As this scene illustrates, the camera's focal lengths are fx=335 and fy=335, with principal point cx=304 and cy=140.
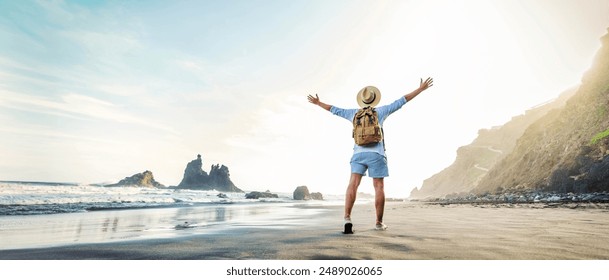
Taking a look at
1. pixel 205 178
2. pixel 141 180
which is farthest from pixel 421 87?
pixel 205 178

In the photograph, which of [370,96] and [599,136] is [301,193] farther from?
[370,96]

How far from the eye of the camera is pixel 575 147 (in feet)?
65.4

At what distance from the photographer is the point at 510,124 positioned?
78.2 meters

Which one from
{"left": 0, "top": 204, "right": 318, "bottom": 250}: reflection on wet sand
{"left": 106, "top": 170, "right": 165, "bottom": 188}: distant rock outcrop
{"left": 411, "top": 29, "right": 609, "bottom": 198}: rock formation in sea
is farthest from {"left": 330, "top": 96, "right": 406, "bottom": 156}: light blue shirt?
{"left": 106, "top": 170, "right": 165, "bottom": 188}: distant rock outcrop

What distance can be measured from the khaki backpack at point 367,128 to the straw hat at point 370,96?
149mm

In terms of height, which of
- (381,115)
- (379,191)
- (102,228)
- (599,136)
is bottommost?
(102,228)

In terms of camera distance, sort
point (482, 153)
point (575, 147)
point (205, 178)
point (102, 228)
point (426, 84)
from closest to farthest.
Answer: point (426, 84), point (102, 228), point (575, 147), point (482, 153), point (205, 178)

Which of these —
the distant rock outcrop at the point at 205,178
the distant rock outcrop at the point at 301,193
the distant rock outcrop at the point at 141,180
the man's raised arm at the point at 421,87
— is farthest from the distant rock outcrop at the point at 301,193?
the man's raised arm at the point at 421,87

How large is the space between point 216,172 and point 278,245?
88.0m

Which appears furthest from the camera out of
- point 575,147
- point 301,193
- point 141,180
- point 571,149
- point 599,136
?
point 141,180

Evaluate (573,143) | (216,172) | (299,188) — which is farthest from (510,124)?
(216,172)

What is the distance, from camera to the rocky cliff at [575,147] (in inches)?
Result: 641

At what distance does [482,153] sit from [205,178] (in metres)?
67.6
